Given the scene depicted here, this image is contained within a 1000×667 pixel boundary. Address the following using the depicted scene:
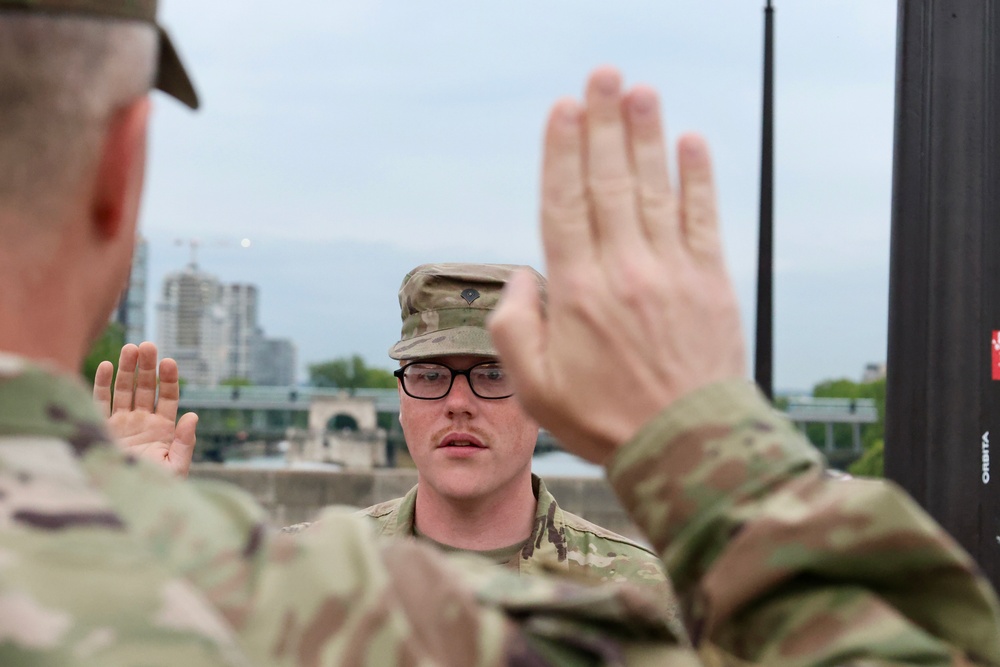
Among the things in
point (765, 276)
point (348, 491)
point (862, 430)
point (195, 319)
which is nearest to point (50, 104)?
point (765, 276)

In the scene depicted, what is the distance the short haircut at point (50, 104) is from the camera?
111cm

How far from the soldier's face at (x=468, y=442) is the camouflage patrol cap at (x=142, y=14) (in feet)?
8.49

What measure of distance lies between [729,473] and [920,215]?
2.96 metres

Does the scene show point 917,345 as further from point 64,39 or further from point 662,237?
point 64,39

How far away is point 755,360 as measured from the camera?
252 inches

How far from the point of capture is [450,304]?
4109 millimetres

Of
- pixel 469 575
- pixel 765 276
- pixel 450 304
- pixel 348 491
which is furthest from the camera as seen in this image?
pixel 348 491

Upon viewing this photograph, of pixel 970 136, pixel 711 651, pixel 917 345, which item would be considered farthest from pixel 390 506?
pixel 711 651

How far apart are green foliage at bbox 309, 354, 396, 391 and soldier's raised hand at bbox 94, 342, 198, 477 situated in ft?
284

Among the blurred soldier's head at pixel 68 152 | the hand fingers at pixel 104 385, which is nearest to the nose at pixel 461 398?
the hand fingers at pixel 104 385

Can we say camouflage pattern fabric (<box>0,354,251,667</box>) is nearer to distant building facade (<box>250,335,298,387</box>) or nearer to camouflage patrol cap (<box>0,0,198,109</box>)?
camouflage patrol cap (<box>0,0,198,109</box>)

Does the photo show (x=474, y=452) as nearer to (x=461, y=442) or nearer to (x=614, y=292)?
(x=461, y=442)

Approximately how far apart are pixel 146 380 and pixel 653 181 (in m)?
2.13

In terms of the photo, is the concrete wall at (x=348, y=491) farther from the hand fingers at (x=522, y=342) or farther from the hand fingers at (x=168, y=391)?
the hand fingers at (x=522, y=342)
